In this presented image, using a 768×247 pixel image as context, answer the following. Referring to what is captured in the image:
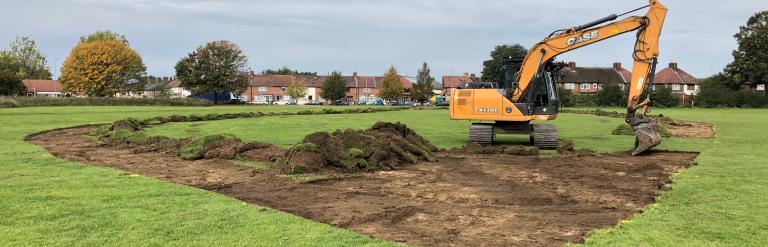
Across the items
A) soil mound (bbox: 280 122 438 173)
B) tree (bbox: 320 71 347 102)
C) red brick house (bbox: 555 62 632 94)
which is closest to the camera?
soil mound (bbox: 280 122 438 173)

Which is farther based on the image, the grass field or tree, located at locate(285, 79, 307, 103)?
tree, located at locate(285, 79, 307, 103)

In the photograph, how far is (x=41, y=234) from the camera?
22.1 ft

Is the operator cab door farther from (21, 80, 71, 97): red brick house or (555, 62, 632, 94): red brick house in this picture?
(21, 80, 71, 97): red brick house

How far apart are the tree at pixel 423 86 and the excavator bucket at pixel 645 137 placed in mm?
96345

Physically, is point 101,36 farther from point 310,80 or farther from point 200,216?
point 200,216

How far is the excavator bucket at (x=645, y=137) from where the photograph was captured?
1702 cm

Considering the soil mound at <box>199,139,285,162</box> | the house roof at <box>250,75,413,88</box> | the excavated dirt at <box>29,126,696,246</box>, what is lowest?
the excavated dirt at <box>29,126,696,246</box>

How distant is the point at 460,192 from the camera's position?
10.6 m

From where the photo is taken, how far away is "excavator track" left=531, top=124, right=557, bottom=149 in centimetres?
2003

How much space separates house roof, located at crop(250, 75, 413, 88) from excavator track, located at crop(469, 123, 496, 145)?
359ft

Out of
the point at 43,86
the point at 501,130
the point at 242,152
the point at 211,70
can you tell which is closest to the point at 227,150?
the point at 242,152

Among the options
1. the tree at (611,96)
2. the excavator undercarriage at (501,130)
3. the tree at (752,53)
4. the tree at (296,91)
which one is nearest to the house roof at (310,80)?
the tree at (296,91)

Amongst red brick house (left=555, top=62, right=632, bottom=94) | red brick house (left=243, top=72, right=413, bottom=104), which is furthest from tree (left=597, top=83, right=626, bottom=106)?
red brick house (left=243, top=72, right=413, bottom=104)

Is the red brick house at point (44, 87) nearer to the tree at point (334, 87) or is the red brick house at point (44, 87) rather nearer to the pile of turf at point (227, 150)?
the tree at point (334, 87)
